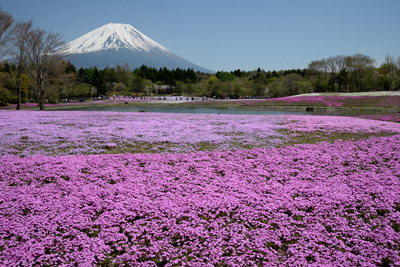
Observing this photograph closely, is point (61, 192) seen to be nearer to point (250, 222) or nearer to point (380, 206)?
point (250, 222)

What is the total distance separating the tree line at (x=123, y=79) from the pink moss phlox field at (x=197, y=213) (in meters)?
40.2

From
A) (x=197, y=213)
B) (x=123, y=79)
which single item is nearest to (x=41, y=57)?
(x=197, y=213)

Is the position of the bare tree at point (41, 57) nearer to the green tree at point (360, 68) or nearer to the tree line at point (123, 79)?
the tree line at point (123, 79)

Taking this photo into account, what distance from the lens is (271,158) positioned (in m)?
11.3

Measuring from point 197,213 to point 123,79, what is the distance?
13770 centimetres

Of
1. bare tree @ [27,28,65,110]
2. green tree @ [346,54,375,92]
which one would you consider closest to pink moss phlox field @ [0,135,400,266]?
bare tree @ [27,28,65,110]

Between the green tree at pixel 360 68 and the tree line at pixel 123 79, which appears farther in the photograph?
the green tree at pixel 360 68

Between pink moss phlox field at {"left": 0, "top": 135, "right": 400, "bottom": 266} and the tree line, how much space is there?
40.2 meters

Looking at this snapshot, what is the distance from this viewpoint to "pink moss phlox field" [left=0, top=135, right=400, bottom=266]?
4.95 m

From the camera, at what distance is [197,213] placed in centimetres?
644

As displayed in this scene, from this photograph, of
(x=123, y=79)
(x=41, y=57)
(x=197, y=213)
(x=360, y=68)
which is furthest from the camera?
(x=123, y=79)

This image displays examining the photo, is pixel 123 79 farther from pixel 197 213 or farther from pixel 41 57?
pixel 197 213

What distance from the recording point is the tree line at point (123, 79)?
41.2 metres

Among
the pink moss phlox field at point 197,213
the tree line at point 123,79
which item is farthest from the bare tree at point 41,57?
the pink moss phlox field at point 197,213
